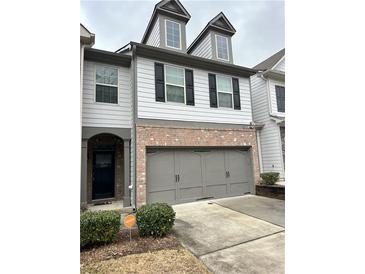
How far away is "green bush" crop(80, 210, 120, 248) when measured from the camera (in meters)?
3.75

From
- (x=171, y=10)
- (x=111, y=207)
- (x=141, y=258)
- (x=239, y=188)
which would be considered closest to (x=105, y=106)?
(x=111, y=207)

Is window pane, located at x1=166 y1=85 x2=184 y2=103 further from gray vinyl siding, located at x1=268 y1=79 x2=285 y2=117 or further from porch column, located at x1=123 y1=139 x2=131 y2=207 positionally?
gray vinyl siding, located at x1=268 y1=79 x2=285 y2=117

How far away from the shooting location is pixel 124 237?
437 centimetres

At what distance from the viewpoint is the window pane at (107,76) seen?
24.7 ft

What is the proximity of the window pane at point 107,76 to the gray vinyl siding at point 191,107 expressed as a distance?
1.14 metres

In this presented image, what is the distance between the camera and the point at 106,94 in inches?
299

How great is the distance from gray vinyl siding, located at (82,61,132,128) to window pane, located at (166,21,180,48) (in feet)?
8.42

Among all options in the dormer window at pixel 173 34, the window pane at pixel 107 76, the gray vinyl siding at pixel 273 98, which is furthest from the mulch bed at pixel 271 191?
the window pane at pixel 107 76

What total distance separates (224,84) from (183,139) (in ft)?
11.2

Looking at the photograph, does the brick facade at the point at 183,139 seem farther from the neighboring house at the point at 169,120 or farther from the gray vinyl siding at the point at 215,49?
the gray vinyl siding at the point at 215,49

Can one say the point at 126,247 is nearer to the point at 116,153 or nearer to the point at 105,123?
the point at 105,123

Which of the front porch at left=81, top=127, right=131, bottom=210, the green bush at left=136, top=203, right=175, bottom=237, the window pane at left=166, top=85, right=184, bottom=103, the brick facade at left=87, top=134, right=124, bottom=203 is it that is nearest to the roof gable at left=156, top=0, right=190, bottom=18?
the window pane at left=166, top=85, right=184, bottom=103
